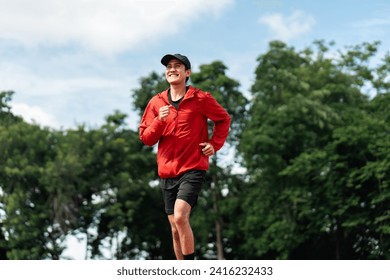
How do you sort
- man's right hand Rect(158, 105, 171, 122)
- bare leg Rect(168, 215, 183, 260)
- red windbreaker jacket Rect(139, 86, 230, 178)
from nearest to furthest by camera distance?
1. man's right hand Rect(158, 105, 171, 122)
2. red windbreaker jacket Rect(139, 86, 230, 178)
3. bare leg Rect(168, 215, 183, 260)

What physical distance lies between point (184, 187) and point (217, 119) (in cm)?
78

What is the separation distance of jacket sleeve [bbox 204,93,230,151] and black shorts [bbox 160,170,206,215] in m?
0.33

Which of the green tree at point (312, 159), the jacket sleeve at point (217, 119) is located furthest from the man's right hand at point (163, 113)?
the green tree at point (312, 159)

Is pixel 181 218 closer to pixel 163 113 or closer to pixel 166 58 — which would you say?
pixel 163 113

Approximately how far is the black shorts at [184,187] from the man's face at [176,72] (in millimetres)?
870

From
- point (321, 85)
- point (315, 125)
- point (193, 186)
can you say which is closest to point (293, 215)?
point (315, 125)

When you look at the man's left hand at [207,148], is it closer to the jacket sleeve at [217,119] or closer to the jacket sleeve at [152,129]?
the jacket sleeve at [217,119]

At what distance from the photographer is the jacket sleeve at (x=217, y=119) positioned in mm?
6898

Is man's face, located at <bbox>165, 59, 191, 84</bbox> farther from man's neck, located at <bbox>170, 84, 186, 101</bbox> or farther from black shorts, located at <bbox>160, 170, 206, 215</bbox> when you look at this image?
black shorts, located at <bbox>160, 170, 206, 215</bbox>

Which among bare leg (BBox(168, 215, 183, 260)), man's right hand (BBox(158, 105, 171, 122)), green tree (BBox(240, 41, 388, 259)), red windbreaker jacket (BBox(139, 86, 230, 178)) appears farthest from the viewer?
green tree (BBox(240, 41, 388, 259))

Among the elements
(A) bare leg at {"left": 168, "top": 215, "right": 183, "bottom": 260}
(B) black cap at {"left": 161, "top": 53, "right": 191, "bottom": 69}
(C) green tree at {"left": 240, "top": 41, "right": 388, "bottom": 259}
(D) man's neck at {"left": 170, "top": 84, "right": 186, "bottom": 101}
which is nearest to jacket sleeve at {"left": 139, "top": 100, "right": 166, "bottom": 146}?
(D) man's neck at {"left": 170, "top": 84, "right": 186, "bottom": 101}

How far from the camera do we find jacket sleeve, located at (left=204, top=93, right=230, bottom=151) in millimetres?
6898

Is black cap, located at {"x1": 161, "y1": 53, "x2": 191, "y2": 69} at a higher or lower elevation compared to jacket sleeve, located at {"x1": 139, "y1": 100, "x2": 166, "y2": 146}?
higher
